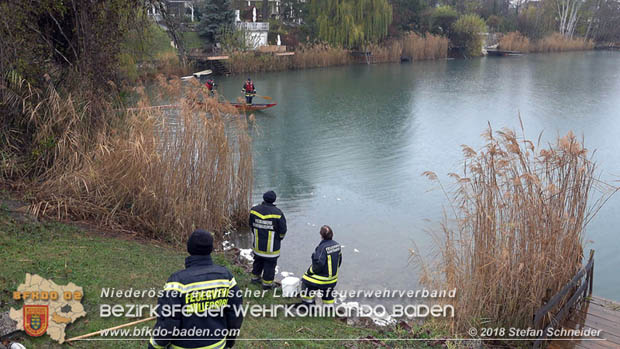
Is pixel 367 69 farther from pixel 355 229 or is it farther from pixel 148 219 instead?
pixel 148 219

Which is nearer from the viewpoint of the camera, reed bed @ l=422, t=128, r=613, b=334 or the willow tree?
reed bed @ l=422, t=128, r=613, b=334

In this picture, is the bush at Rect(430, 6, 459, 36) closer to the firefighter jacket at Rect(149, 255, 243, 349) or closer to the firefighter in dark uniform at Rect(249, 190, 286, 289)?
the firefighter in dark uniform at Rect(249, 190, 286, 289)

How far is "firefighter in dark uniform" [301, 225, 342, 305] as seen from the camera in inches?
244

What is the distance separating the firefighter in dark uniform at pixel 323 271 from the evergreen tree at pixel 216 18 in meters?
31.5

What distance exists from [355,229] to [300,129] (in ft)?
31.2

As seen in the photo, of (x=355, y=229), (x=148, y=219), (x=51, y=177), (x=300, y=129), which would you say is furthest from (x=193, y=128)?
(x=300, y=129)

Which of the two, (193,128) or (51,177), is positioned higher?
(193,128)

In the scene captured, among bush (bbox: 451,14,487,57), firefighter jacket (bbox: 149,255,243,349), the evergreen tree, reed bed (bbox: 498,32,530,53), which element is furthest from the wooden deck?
reed bed (bbox: 498,32,530,53)

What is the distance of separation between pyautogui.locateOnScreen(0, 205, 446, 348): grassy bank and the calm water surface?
203cm

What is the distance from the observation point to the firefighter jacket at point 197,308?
350 cm

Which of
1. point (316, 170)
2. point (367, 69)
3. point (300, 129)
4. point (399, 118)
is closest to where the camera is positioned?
point (316, 170)

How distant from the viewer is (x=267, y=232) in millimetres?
6738

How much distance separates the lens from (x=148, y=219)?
8.18 metres

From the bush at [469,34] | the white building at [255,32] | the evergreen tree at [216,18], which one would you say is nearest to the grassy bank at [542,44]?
the bush at [469,34]
